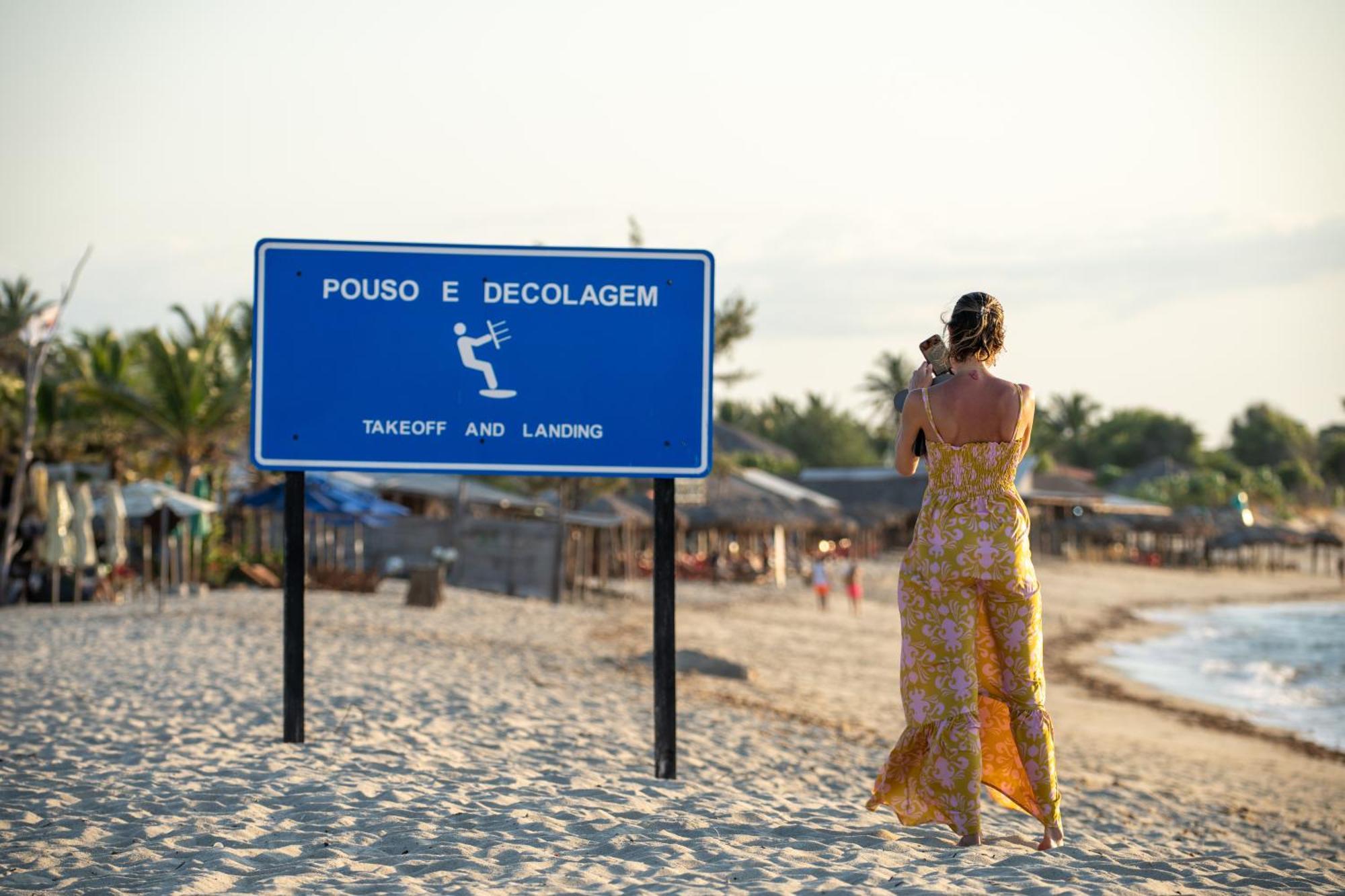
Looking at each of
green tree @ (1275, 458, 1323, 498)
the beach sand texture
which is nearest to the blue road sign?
the beach sand texture

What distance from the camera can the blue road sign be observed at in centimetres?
630

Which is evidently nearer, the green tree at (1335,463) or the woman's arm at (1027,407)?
the woman's arm at (1027,407)

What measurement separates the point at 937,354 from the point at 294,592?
11.6 ft

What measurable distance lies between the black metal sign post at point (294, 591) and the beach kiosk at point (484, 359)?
23cm

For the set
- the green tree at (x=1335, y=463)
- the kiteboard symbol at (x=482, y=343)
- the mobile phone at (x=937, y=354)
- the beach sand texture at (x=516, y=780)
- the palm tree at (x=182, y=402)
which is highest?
the green tree at (x=1335, y=463)

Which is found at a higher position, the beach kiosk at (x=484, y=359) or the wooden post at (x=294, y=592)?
the beach kiosk at (x=484, y=359)

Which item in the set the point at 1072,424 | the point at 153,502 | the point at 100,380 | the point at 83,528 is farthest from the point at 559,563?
the point at 1072,424

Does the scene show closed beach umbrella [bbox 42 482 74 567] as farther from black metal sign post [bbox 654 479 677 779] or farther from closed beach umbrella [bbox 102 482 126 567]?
black metal sign post [bbox 654 479 677 779]

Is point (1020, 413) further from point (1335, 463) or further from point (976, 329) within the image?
point (1335, 463)

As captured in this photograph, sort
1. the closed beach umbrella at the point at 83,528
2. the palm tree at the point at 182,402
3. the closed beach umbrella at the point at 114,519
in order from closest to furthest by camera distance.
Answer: the closed beach umbrella at the point at 83,528 < the closed beach umbrella at the point at 114,519 < the palm tree at the point at 182,402

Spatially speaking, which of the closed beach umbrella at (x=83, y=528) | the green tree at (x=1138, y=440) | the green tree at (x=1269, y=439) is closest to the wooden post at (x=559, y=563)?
the closed beach umbrella at (x=83, y=528)

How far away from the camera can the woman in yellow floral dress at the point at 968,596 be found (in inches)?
174

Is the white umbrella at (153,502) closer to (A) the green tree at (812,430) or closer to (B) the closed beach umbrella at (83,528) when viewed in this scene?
(B) the closed beach umbrella at (83,528)

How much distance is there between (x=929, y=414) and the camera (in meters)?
4.49
